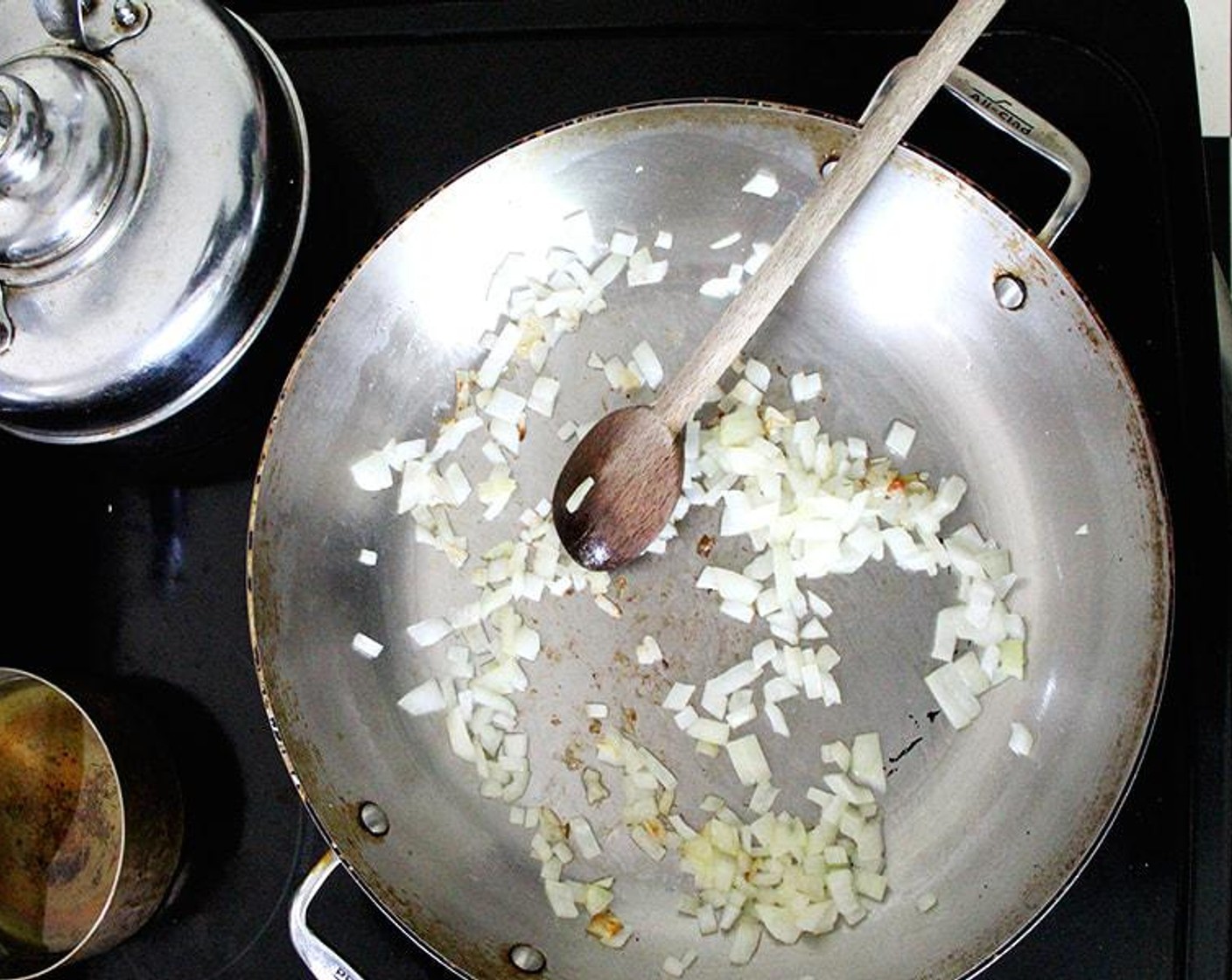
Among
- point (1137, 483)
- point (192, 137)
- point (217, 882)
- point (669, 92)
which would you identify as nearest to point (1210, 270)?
point (1137, 483)

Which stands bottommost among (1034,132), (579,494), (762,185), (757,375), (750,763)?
(750,763)

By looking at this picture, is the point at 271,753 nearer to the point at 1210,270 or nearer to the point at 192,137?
the point at 192,137

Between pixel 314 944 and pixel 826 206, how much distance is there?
0.63 m

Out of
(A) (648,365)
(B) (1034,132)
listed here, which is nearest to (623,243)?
(A) (648,365)

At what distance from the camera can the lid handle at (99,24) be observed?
0.98 metres

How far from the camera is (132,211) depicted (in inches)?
37.7

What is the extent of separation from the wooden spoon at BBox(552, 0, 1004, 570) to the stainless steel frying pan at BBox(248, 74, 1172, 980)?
2.0 inches

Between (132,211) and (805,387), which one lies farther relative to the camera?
(805,387)

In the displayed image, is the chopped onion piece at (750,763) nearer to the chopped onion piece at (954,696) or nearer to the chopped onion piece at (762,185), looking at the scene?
the chopped onion piece at (954,696)

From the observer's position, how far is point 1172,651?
971 mm

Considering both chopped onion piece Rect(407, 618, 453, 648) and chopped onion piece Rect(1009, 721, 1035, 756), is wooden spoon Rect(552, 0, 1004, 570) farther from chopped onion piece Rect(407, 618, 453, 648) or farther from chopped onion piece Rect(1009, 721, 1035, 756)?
chopped onion piece Rect(1009, 721, 1035, 756)

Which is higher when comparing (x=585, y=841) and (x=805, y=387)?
(x=805, y=387)

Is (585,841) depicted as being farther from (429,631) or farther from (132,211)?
(132,211)

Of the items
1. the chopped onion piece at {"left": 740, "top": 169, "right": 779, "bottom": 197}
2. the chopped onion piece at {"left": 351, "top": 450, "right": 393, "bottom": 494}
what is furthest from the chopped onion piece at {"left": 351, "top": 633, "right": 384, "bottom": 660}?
the chopped onion piece at {"left": 740, "top": 169, "right": 779, "bottom": 197}
